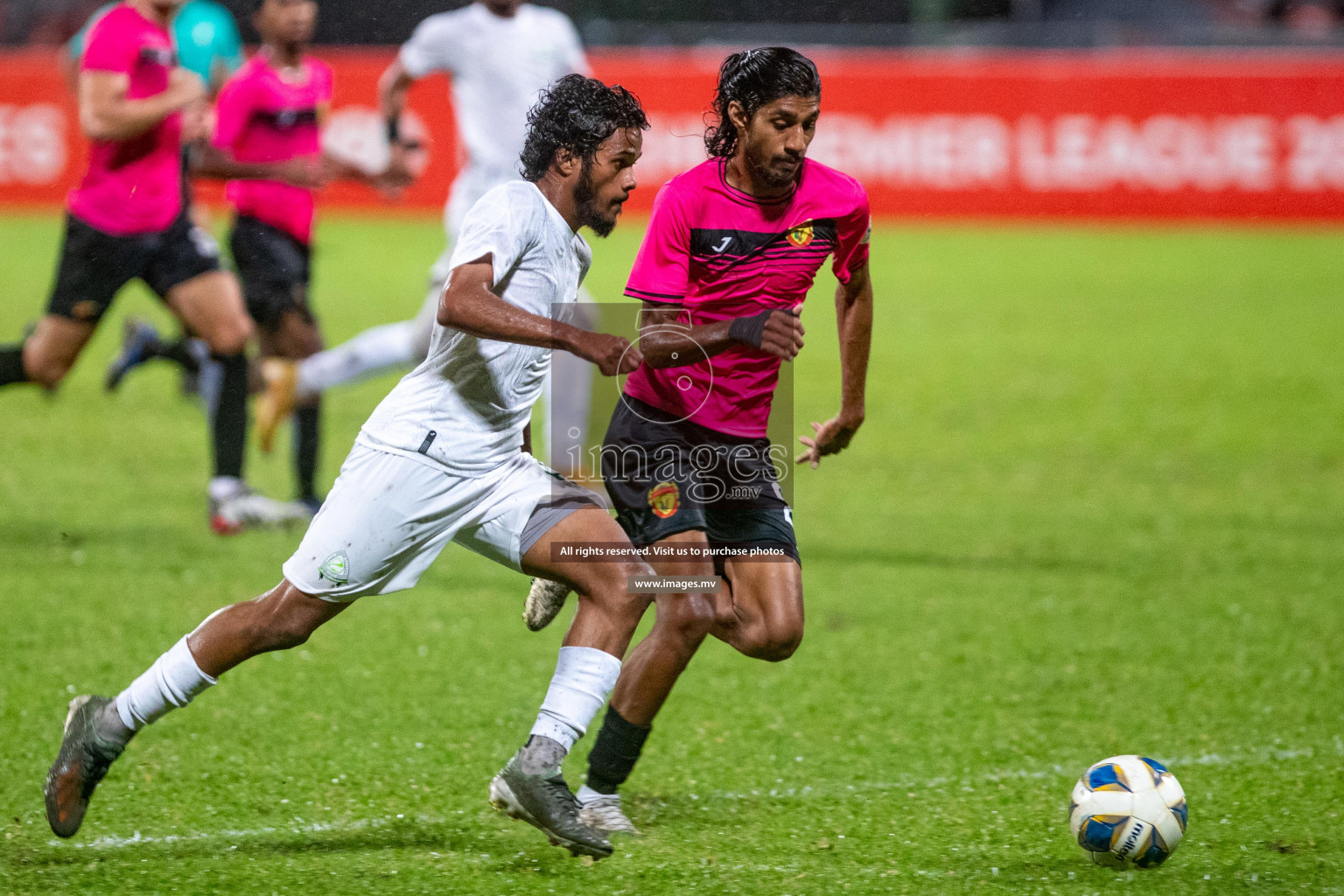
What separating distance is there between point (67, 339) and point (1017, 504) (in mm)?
4881

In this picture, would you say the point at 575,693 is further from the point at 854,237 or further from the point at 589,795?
the point at 854,237

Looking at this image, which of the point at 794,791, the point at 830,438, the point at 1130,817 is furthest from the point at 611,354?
the point at 1130,817

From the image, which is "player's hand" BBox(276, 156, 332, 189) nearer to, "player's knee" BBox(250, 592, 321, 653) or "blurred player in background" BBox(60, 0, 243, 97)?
"blurred player in background" BBox(60, 0, 243, 97)

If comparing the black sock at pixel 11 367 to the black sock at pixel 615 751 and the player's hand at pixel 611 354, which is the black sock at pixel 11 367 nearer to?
the black sock at pixel 615 751

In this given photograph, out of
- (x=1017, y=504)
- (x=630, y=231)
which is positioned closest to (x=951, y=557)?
(x=1017, y=504)

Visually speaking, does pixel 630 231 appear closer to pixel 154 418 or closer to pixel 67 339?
pixel 154 418

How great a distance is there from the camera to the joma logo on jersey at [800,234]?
4332 mm

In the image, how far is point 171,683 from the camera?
3.92m

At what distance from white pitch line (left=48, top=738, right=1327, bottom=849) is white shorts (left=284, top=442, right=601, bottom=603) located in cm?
68

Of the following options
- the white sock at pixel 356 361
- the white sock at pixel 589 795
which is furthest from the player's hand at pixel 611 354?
the white sock at pixel 356 361

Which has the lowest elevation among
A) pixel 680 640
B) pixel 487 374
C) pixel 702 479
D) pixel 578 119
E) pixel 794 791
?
pixel 794 791

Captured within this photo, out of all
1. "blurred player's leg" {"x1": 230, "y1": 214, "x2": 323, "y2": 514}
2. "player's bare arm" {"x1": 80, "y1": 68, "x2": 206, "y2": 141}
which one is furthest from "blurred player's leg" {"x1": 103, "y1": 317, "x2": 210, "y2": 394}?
"player's bare arm" {"x1": 80, "y1": 68, "x2": 206, "y2": 141}

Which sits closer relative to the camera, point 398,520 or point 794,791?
point 398,520

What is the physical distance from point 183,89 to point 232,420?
1.54m
